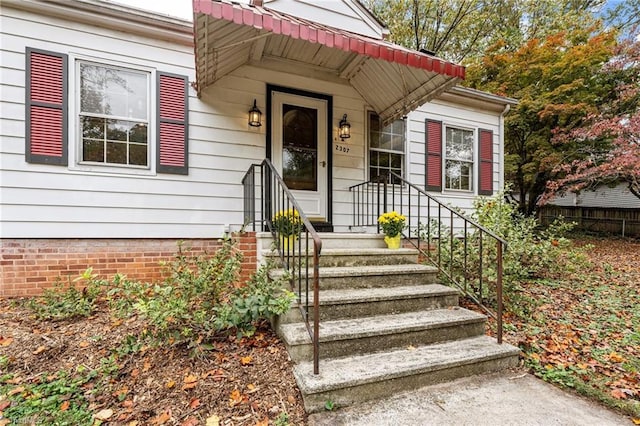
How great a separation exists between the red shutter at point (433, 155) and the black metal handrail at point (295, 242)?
3.11 m

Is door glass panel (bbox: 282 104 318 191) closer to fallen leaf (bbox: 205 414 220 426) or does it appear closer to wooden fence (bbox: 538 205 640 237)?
fallen leaf (bbox: 205 414 220 426)

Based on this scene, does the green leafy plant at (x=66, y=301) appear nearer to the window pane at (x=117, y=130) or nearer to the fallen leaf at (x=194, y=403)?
the fallen leaf at (x=194, y=403)

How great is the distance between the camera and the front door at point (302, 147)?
4.74 metres

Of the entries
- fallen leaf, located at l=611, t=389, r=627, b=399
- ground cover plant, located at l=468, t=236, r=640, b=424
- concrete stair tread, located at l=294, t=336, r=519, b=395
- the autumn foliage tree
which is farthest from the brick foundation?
the autumn foliage tree

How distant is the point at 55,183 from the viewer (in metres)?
3.70

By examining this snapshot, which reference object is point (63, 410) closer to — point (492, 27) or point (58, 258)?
point (58, 258)

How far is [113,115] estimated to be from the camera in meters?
3.97

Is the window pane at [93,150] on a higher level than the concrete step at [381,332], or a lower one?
higher

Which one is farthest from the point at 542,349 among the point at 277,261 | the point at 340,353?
the point at 277,261

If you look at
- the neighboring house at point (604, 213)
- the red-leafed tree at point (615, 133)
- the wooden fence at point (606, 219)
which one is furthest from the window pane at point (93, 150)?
the wooden fence at point (606, 219)

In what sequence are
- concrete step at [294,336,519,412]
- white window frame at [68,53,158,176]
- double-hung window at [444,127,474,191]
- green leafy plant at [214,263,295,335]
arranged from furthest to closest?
double-hung window at [444,127,474,191] < white window frame at [68,53,158,176] < green leafy plant at [214,263,295,335] < concrete step at [294,336,519,412]

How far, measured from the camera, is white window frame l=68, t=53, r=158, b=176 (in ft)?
12.4

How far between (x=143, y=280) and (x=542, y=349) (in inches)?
172

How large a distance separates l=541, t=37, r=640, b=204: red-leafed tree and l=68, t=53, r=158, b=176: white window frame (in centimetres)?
918
